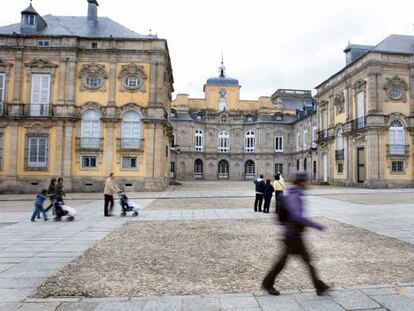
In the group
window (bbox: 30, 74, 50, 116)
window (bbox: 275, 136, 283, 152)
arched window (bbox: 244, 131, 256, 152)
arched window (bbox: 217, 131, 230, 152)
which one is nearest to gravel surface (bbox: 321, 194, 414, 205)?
window (bbox: 30, 74, 50, 116)

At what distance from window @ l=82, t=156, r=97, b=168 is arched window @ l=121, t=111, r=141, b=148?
2435 mm

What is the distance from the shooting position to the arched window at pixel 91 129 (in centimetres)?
2686

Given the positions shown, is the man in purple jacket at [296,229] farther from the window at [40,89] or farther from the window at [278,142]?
the window at [278,142]

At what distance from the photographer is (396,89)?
3114 cm

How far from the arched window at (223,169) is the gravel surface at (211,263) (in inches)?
2041

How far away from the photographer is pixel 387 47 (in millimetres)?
32094

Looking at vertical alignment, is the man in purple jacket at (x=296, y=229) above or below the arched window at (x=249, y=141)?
below

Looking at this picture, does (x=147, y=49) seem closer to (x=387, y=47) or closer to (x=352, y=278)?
(x=387, y=47)

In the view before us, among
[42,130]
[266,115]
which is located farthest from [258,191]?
[266,115]

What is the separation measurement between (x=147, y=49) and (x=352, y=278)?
2474 centimetres

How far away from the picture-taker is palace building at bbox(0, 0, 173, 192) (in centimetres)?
2645

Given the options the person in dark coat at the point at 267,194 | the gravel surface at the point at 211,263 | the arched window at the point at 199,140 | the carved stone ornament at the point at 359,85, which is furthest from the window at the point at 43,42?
the arched window at the point at 199,140

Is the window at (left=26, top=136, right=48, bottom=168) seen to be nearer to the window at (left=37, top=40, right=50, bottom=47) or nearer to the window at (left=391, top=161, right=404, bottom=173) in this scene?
the window at (left=37, top=40, right=50, bottom=47)

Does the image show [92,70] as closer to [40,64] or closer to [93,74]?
[93,74]
